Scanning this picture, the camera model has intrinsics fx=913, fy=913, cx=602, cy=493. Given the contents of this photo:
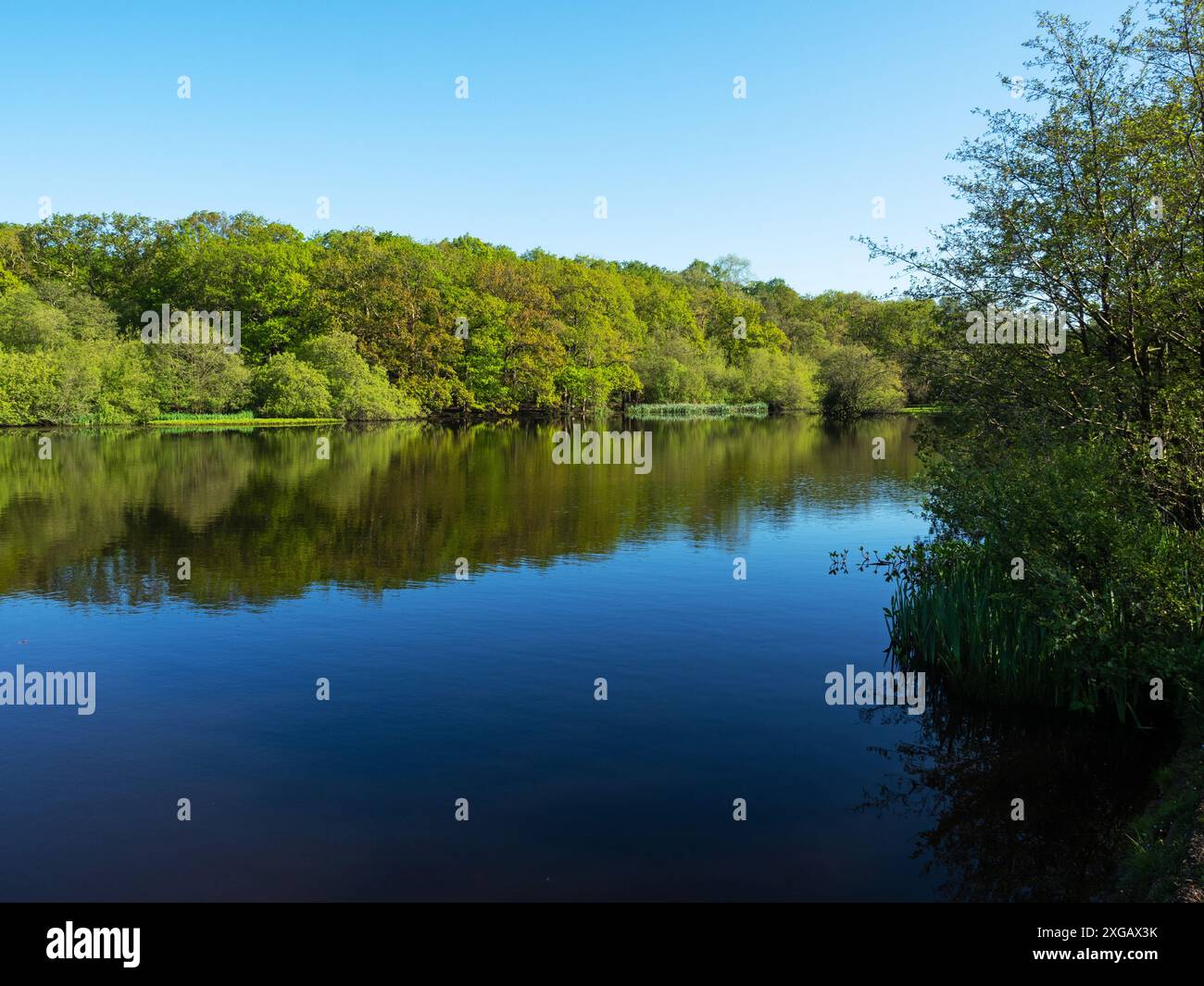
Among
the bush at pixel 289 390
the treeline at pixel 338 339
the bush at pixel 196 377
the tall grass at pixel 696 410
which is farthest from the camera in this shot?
the tall grass at pixel 696 410

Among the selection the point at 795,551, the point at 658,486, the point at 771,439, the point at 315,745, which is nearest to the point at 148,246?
the point at 771,439

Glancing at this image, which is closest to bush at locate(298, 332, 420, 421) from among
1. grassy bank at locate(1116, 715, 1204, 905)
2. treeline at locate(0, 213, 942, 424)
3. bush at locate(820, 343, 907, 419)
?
treeline at locate(0, 213, 942, 424)

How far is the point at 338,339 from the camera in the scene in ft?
294

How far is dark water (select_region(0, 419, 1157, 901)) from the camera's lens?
9.41 meters

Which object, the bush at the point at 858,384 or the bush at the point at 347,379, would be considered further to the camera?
the bush at the point at 858,384

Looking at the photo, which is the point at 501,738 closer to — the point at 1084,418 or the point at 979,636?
the point at 979,636

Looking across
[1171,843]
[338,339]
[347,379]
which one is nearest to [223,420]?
[347,379]

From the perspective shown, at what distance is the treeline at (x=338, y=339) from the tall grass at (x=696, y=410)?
3.44m

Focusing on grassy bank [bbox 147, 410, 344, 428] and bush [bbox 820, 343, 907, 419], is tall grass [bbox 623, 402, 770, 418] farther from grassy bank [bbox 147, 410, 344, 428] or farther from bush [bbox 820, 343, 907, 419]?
grassy bank [bbox 147, 410, 344, 428]

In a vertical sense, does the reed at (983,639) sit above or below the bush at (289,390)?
below

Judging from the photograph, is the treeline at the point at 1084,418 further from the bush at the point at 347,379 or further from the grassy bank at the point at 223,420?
the bush at the point at 347,379

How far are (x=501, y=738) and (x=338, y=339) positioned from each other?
272 feet

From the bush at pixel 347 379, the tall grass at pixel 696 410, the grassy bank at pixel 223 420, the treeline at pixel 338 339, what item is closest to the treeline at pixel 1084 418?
the treeline at pixel 338 339

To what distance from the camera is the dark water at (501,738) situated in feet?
30.9
